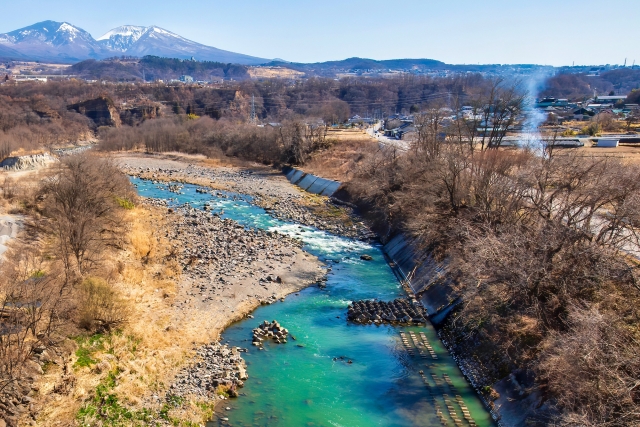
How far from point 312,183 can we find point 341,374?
96.0 ft

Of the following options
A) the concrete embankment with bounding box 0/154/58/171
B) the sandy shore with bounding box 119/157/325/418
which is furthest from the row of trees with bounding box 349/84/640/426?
the concrete embankment with bounding box 0/154/58/171

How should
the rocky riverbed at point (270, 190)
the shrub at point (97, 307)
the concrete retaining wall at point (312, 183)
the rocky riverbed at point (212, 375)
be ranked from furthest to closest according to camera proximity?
the concrete retaining wall at point (312, 183), the rocky riverbed at point (270, 190), the shrub at point (97, 307), the rocky riverbed at point (212, 375)

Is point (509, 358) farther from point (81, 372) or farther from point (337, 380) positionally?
point (81, 372)

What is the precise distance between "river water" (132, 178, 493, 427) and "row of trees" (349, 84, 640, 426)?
1.84m

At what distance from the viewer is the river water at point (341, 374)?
494 inches

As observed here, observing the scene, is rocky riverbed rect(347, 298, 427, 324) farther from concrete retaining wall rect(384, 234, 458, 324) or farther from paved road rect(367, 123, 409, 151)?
paved road rect(367, 123, 409, 151)

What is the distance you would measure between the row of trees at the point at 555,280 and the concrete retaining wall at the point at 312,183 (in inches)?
706

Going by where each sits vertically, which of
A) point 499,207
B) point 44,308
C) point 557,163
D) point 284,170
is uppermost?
point 557,163

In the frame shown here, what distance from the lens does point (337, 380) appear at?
14141mm

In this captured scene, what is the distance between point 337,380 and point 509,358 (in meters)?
5.07

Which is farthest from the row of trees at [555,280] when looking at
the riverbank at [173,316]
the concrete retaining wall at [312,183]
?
the concrete retaining wall at [312,183]

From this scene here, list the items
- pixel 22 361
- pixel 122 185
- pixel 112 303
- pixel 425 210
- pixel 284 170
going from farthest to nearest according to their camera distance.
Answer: pixel 284 170, pixel 122 185, pixel 425 210, pixel 112 303, pixel 22 361

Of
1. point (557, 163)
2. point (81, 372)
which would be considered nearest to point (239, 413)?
point (81, 372)

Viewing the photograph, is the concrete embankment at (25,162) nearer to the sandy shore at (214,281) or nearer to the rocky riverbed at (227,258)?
the sandy shore at (214,281)
